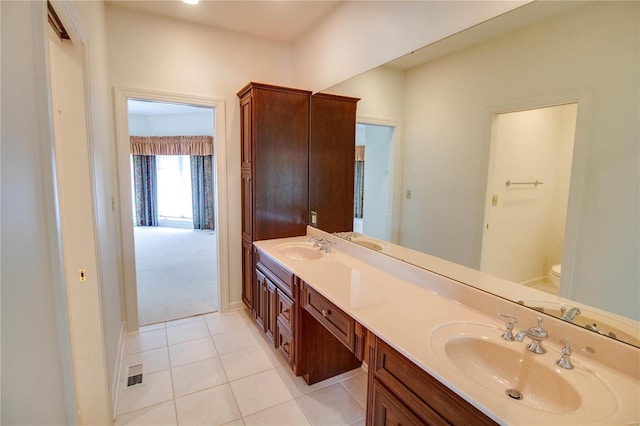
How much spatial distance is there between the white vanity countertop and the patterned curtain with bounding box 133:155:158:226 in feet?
22.2

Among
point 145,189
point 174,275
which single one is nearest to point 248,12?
point 174,275

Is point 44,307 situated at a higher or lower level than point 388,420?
higher

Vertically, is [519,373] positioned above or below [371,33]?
below

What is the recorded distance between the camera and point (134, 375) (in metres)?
2.28

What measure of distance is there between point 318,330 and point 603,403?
1510 mm

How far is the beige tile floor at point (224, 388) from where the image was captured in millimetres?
1905

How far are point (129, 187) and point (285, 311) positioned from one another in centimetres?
179

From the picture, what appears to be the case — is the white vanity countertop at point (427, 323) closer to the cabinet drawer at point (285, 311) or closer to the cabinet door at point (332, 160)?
the cabinet drawer at point (285, 311)

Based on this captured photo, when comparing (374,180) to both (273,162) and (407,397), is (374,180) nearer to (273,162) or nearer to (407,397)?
(273,162)

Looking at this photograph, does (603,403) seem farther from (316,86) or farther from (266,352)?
(316,86)

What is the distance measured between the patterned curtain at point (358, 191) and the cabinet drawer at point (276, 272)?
0.74m

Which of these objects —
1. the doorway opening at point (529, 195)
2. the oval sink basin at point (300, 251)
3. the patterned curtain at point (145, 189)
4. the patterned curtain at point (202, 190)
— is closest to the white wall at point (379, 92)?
the doorway opening at point (529, 195)

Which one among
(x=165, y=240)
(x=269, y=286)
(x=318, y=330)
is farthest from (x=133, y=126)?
(x=318, y=330)

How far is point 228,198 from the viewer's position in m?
3.16
